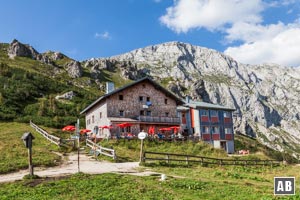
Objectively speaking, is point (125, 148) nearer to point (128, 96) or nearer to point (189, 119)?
point (128, 96)

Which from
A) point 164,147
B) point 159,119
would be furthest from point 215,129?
point 164,147

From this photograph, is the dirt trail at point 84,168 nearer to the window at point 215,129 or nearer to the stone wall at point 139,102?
the stone wall at point 139,102

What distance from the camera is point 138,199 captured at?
1491 cm

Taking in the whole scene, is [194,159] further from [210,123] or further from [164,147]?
[210,123]

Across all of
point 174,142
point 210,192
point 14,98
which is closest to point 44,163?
point 210,192

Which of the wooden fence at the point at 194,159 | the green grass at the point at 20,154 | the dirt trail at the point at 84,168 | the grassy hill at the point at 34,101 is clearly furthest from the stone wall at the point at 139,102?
the dirt trail at the point at 84,168

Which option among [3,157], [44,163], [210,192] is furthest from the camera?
[3,157]

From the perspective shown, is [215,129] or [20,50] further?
[20,50]

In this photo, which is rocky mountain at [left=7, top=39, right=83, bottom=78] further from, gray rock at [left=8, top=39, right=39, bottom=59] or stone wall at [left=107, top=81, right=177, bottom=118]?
stone wall at [left=107, top=81, right=177, bottom=118]

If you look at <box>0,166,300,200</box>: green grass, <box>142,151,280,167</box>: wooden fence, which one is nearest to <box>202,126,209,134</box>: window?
<box>142,151,280,167</box>: wooden fence

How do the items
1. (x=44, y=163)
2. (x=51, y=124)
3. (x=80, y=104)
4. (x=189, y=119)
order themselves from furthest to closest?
(x=80, y=104)
(x=189, y=119)
(x=51, y=124)
(x=44, y=163)

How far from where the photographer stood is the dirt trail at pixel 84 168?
74.0ft

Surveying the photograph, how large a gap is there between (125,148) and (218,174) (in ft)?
55.5

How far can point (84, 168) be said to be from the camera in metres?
25.5
